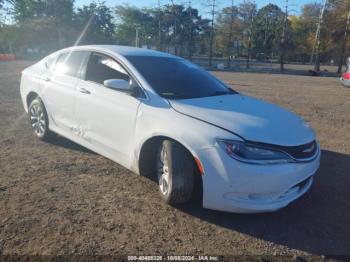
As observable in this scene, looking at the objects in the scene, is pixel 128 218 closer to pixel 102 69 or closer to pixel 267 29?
pixel 102 69

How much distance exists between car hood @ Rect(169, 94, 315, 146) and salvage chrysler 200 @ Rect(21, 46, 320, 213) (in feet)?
0.04

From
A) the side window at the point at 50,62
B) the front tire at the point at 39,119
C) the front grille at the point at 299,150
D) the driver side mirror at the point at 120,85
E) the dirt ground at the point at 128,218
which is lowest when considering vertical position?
the dirt ground at the point at 128,218

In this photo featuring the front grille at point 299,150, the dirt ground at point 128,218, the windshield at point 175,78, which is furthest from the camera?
the windshield at point 175,78

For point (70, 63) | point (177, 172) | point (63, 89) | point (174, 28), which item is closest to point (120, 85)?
point (177, 172)

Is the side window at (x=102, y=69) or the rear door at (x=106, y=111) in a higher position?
the side window at (x=102, y=69)

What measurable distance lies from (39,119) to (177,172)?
3.25 meters

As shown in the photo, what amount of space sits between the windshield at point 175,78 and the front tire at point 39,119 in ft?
6.67

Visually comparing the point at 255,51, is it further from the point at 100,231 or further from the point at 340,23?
the point at 100,231

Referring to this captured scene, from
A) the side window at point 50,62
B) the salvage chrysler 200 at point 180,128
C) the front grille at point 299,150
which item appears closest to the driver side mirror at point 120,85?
the salvage chrysler 200 at point 180,128

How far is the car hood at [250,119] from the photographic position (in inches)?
129

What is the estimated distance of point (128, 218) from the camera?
3439mm

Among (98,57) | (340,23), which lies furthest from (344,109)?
(340,23)

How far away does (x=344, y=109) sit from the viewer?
10.9 m

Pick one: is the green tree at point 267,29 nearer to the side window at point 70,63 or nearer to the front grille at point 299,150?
the side window at point 70,63
